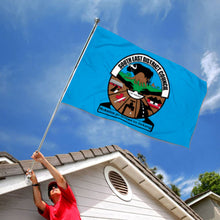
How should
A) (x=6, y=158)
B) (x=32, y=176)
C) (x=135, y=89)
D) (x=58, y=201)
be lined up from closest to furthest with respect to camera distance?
(x=32, y=176)
(x=58, y=201)
(x=135, y=89)
(x=6, y=158)

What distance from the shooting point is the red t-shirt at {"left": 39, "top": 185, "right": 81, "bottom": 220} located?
3.17m

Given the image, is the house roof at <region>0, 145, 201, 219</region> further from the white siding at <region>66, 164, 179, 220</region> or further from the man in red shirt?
the white siding at <region>66, 164, 179, 220</region>

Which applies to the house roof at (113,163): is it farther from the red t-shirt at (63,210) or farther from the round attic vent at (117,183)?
the red t-shirt at (63,210)

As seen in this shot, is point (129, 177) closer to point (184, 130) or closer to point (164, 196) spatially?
point (164, 196)

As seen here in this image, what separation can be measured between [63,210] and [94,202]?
137 cm

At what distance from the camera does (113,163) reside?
5.83m

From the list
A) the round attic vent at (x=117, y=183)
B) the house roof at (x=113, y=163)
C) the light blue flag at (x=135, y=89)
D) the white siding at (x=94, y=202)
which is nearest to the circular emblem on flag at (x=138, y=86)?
the light blue flag at (x=135, y=89)

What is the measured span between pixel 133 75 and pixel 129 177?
3134 mm

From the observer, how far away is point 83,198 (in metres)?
4.31

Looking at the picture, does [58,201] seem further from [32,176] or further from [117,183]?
[117,183]

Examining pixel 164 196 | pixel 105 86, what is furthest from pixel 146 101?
pixel 164 196

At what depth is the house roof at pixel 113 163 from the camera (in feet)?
9.31

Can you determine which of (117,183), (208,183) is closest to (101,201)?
(117,183)

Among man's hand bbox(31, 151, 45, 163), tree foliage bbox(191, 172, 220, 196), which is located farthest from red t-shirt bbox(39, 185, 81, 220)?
tree foliage bbox(191, 172, 220, 196)
